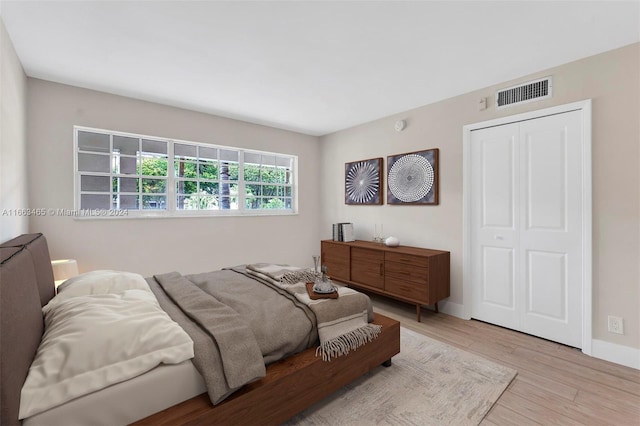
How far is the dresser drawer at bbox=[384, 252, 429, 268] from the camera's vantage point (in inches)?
119

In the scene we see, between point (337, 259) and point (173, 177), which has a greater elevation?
point (173, 177)

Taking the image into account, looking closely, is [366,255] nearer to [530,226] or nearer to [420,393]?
[530,226]

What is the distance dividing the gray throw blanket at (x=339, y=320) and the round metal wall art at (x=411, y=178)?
193cm

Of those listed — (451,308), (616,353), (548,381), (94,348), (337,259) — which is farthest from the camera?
(337,259)

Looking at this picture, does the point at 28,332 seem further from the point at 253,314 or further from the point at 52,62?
the point at 52,62

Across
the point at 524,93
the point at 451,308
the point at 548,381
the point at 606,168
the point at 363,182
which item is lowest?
the point at 548,381

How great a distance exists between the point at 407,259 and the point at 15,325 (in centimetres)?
299

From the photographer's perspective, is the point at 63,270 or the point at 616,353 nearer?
the point at 616,353

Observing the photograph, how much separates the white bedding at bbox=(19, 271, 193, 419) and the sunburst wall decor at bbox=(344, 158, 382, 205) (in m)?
3.17

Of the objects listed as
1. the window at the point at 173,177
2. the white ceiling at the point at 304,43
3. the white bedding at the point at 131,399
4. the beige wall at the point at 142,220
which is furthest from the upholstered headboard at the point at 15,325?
the window at the point at 173,177

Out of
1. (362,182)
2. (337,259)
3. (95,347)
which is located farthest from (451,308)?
(95,347)

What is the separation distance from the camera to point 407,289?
316 cm

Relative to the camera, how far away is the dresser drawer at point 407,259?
9.89 feet

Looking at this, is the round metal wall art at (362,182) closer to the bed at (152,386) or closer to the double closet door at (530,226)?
the double closet door at (530,226)
